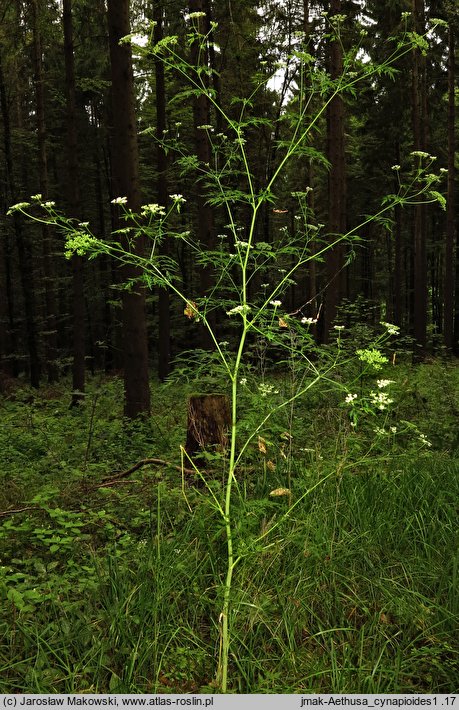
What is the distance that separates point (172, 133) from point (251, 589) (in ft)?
70.3

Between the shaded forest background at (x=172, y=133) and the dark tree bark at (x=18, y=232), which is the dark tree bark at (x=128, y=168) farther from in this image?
the dark tree bark at (x=18, y=232)

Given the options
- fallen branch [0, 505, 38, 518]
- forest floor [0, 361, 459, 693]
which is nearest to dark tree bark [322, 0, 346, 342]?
forest floor [0, 361, 459, 693]

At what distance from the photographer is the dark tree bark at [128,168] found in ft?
25.5

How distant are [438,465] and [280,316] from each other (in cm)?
265

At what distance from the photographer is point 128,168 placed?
8016 mm

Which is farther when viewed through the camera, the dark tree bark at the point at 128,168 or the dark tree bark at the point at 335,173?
the dark tree bark at the point at 335,173

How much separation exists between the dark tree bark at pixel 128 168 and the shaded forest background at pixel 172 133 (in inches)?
0.8

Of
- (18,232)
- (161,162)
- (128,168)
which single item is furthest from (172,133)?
(128,168)

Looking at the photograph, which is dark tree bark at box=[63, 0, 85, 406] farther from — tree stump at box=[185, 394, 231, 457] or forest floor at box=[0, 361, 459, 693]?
forest floor at box=[0, 361, 459, 693]

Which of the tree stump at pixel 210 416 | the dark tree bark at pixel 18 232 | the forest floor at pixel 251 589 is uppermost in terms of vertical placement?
the dark tree bark at pixel 18 232

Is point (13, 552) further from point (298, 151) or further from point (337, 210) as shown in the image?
point (337, 210)

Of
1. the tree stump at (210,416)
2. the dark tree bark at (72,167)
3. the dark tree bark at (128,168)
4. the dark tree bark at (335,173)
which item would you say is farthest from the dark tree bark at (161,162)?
the tree stump at (210,416)

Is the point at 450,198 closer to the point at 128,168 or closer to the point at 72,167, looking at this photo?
the point at 72,167

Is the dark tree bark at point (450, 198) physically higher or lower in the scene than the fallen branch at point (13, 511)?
higher
